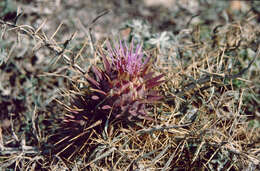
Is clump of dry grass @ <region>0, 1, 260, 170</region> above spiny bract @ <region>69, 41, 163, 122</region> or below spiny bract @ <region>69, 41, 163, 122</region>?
below

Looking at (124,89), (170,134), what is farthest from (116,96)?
(170,134)

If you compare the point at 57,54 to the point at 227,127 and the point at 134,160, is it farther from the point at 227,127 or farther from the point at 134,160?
the point at 227,127

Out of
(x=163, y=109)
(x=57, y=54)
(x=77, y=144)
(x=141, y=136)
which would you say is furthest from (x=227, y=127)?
(x=57, y=54)

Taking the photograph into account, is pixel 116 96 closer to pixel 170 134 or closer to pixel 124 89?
pixel 124 89

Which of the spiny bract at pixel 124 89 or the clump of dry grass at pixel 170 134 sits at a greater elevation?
the spiny bract at pixel 124 89

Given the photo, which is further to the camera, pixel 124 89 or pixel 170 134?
pixel 170 134

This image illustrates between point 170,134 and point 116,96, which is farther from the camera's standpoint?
point 170,134

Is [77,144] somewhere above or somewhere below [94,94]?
below

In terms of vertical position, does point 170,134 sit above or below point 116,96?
below
